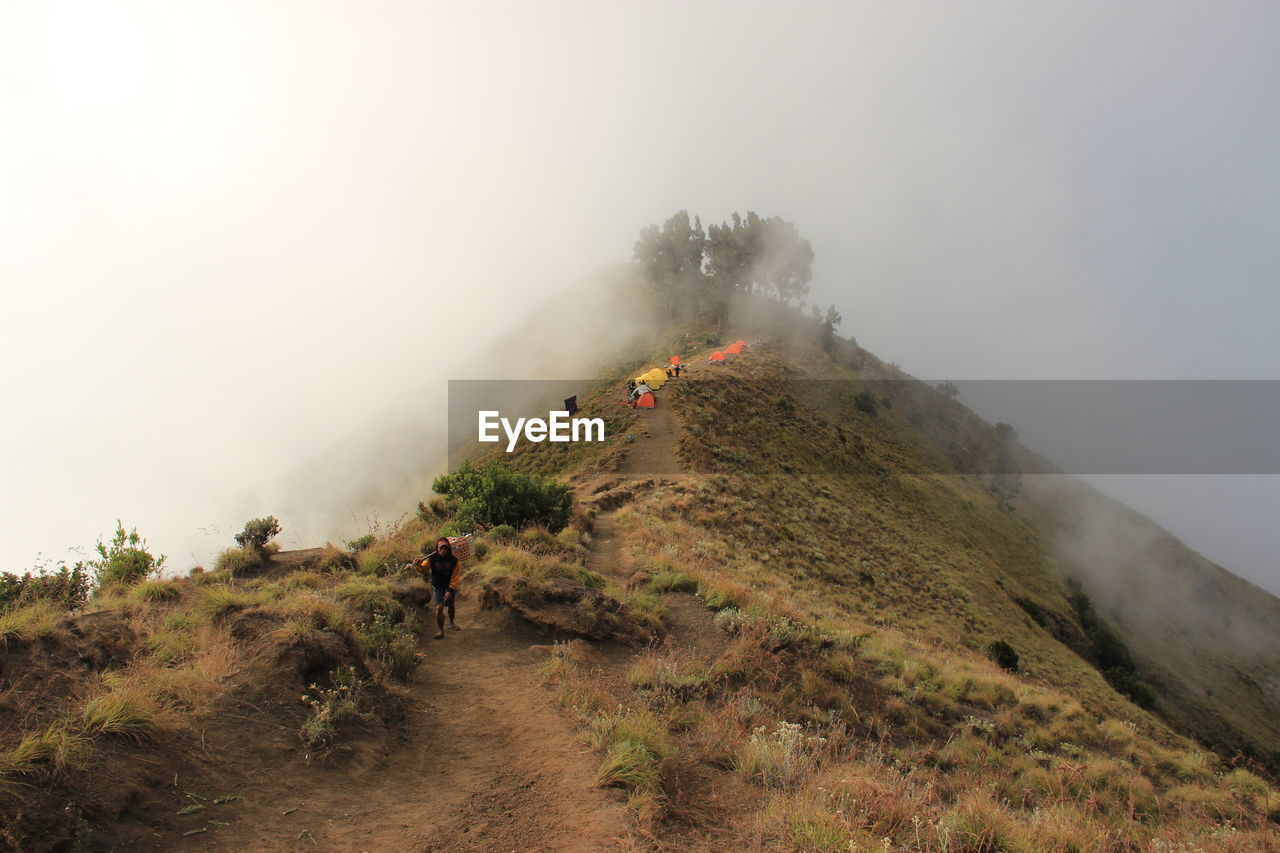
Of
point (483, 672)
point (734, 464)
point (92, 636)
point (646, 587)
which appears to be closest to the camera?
point (92, 636)

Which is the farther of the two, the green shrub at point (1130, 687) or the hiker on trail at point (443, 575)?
the green shrub at point (1130, 687)

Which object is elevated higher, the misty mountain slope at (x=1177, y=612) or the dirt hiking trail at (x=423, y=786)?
the dirt hiking trail at (x=423, y=786)

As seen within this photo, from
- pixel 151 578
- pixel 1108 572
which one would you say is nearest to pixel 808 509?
pixel 151 578

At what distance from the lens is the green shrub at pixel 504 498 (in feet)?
55.5

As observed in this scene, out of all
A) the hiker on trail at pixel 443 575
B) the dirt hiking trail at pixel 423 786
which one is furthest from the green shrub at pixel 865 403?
the dirt hiking trail at pixel 423 786

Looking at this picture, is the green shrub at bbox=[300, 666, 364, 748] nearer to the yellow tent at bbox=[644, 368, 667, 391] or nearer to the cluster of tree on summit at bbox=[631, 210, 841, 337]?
the yellow tent at bbox=[644, 368, 667, 391]

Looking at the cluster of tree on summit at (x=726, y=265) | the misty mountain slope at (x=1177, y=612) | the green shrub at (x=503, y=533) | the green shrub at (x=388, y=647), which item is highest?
the cluster of tree on summit at (x=726, y=265)

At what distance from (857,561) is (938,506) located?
20033mm

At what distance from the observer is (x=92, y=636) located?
693 cm

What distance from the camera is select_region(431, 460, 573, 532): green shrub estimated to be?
55.5 ft

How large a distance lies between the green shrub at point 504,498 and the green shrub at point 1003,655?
16.3 metres

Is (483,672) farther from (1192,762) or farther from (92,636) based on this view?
(1192,762)

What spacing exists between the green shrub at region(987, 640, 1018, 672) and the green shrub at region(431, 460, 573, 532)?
644 inches

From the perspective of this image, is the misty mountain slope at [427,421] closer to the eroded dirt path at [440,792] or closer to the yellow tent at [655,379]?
the yellow tent at [655,379]
